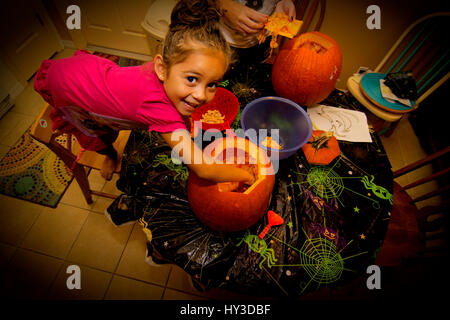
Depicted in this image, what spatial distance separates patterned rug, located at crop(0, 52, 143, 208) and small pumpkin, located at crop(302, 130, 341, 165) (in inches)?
70.8

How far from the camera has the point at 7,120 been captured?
205 cm

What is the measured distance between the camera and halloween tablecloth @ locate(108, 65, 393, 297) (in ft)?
2.37

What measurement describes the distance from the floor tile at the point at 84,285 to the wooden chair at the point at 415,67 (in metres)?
2.01

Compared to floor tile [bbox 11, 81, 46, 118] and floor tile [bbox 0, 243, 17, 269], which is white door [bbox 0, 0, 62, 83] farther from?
floor tile [bbox 0, 243, 17, 269]

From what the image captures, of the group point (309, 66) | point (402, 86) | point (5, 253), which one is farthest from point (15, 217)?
point (402, 86)

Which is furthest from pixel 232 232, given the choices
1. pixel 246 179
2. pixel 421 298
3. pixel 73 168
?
pixel 421 298

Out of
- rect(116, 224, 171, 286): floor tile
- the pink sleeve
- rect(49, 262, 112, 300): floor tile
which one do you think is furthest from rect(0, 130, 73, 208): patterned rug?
the pink sleeve

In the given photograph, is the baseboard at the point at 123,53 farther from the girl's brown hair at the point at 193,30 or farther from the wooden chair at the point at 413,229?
the wooden chair at the point at 413,229

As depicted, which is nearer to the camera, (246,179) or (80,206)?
(246,179)

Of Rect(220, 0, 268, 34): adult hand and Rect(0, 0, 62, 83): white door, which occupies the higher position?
Rect(220, 0, 268, 34): adult hand

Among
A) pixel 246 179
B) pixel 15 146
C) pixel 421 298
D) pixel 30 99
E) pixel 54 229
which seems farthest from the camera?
pixel 30 99

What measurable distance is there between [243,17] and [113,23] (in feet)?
6.93
